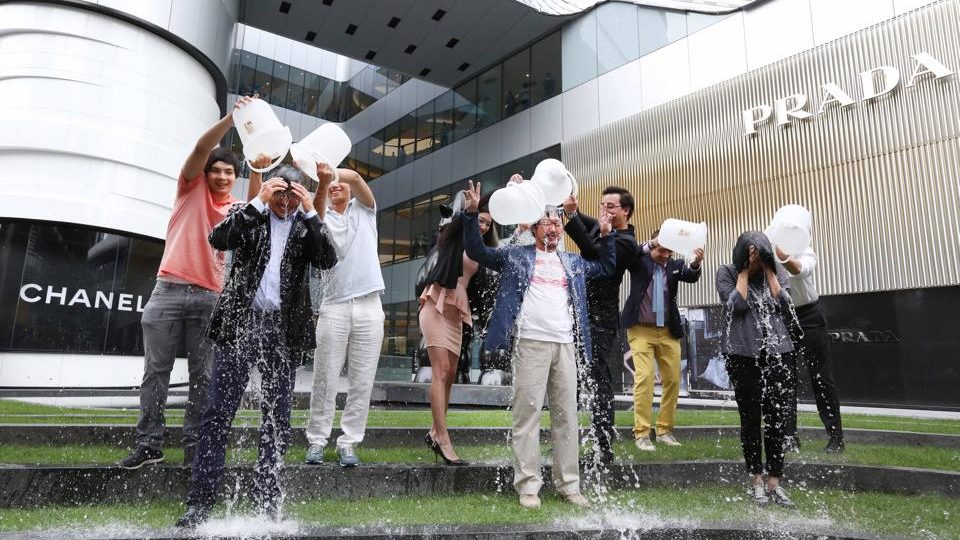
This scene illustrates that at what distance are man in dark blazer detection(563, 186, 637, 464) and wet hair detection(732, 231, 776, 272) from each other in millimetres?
753

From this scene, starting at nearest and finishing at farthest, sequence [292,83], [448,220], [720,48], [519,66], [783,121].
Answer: [448,220] < [783,121] < [720,48] < [519,66] < [292,83]

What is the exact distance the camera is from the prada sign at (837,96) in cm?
1028

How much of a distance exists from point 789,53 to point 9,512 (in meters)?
14.6

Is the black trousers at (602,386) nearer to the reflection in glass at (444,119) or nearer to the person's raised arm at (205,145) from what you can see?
the person's raised arm at (205,145)

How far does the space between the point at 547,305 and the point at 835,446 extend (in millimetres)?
2975

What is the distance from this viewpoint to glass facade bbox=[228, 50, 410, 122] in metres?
21.6

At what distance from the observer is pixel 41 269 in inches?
427

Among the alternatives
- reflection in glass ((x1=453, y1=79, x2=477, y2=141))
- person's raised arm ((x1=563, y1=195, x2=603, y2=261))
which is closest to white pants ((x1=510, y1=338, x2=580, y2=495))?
person's raised arm ((x1=563, y1=195, x2=603, y2=261))

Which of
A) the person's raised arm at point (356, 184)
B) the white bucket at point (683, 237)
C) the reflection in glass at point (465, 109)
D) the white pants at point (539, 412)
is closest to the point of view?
the white pants at point (539, 412)

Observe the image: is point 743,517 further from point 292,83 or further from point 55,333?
point 292,83

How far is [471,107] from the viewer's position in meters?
20.9

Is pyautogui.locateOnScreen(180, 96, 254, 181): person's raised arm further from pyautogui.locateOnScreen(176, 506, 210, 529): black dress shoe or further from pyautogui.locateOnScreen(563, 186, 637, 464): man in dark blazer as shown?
pyautogui.locateOnScreen(563, 186, 637, 464): man in dark blazer

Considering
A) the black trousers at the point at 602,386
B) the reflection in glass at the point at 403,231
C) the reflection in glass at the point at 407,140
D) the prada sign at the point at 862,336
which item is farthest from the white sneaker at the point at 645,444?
the reflection in glass at the point at 407,140

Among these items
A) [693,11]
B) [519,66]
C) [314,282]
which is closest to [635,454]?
[314,282]
